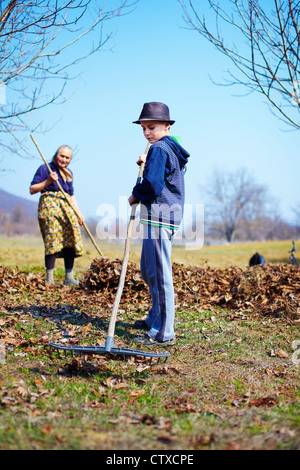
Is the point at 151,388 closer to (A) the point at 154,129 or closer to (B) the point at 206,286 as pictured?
(A) the point at 154,129

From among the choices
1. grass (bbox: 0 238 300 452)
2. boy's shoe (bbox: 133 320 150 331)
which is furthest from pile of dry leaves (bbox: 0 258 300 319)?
boy's shoe (bbox: 133 320 150 331)

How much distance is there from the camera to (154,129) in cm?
440

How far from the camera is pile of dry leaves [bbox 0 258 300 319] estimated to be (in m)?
6.55

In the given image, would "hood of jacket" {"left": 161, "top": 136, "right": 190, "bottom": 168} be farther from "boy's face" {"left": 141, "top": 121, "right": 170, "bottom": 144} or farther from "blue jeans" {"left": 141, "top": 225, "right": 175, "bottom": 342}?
"blue jeans" {"left": 141, "top": 225, "right": 175, "bottom": 342}

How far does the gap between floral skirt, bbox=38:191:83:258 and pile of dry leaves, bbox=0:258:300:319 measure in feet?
2.14

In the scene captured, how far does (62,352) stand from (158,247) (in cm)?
141

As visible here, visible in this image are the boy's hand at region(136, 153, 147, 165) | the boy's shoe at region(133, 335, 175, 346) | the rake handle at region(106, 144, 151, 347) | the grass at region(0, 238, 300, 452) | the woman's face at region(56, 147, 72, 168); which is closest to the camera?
the grass at region(0, 238, 300, 452)

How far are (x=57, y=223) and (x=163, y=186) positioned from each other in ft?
12.7

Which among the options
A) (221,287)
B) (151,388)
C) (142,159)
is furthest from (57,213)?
(151,388)

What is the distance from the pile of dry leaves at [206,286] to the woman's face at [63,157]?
1.79m

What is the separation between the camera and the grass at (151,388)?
2502mm

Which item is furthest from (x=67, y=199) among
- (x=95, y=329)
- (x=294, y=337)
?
(x=294, y=337)

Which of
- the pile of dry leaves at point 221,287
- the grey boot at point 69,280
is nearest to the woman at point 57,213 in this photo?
the grey boot at point 69,280

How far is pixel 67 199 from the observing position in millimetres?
7453
